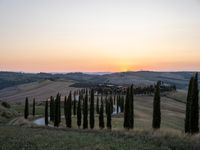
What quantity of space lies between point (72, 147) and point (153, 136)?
8.67 m

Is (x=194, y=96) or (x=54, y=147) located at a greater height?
(x=194, y=96)

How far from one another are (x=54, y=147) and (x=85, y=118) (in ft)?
119

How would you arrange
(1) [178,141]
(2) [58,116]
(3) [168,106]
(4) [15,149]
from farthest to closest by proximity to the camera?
(3) [168,106] → (2) [58,116] → (1) [178,141] → (4) [15,149]

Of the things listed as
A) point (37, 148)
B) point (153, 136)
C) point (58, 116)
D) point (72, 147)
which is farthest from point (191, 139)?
point (58, 116)

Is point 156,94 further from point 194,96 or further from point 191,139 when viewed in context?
point 191,139

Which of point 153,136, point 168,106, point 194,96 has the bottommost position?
point 168,106

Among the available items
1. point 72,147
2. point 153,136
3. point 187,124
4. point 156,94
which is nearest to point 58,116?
point 156,94

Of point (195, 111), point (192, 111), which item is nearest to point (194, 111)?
point (195, 111)

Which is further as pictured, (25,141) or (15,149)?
(25,141)

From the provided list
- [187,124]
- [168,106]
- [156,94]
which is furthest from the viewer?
[168,106]

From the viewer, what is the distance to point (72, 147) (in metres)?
22.5

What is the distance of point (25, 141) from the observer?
83.7ft

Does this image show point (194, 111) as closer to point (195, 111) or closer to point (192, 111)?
point (195, 111)

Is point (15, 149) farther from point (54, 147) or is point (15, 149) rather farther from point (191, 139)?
point (191, 139)
